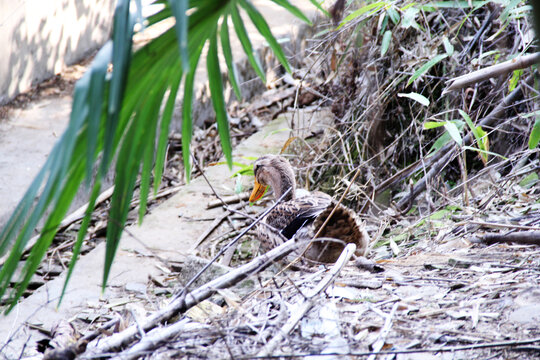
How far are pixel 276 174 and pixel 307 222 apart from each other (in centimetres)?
69

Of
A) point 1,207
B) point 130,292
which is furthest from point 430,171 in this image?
point 1,207

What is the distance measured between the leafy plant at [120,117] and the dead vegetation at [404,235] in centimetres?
43

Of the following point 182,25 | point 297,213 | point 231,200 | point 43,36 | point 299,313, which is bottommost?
point 231,200

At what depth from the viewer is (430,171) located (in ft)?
14.1

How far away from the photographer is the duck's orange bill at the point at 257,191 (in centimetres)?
491

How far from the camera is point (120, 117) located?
1.85m

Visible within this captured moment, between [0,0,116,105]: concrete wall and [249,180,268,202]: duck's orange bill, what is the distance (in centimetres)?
306

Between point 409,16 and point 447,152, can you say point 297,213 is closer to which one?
point 447,152

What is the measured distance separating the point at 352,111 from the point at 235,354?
11.2 feet

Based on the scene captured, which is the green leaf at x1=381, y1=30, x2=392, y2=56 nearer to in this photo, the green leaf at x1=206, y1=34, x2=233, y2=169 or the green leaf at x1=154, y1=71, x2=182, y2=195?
the green leaf at x1=206, y1=34, x2=233, y2=169

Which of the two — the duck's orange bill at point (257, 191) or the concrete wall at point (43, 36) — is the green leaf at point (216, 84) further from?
the concrete wall at point (43, 36)

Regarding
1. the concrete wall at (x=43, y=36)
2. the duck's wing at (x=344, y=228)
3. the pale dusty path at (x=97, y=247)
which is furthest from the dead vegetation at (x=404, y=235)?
the concrete wall at (x=43, y=36)

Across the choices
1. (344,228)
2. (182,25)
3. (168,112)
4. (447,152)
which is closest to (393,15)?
(447,152)

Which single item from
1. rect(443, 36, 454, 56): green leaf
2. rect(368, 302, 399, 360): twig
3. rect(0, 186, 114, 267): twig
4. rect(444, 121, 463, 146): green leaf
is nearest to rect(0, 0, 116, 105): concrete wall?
rect(0, 186, 114, 267): twig
